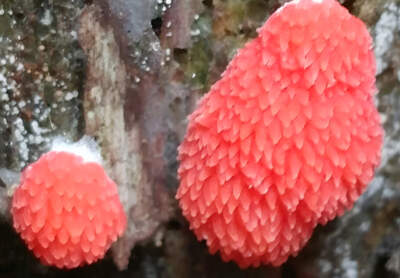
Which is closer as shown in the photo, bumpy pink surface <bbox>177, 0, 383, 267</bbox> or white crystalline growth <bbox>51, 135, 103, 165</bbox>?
bumpy pink surface <bbox>177, 0, 383, 267</bbox>

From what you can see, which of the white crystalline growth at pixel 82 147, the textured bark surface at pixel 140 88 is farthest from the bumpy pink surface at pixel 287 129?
the white crystalline growth at pixel 82 147

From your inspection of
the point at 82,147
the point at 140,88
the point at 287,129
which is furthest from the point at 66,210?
the point at 287,129

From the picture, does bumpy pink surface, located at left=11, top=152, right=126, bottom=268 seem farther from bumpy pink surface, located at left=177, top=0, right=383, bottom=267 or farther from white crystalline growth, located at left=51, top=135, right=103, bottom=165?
bumpy pink surface, located at left=177, top=0, right=383, bottom=267

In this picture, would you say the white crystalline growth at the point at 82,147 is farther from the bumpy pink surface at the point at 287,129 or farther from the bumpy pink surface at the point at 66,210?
the bumpy pink surface at the point at 287,129

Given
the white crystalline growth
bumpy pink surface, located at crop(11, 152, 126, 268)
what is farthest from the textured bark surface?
bumpy pink surface, located at crop(11, 152, 126, 268)

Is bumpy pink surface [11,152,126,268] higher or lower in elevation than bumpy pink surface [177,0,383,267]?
lower
